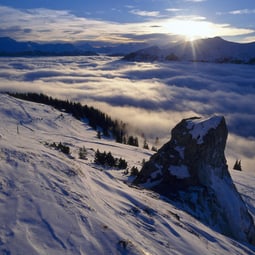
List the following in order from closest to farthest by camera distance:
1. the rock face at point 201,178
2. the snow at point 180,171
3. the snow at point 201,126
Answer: the rock face at point 201,178 → the snow at point 180,171 → the snow at point 201,126

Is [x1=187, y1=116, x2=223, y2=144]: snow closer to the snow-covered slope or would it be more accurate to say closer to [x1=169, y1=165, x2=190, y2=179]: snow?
[x1=169, y1=165, x2=190, y2=179]: snow

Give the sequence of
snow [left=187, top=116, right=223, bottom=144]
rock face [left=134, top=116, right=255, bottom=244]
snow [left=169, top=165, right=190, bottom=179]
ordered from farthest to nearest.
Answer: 1. snow [left=187, top=116, right=223, bottom=144]
2. snow [left=169, top=165, right=190, bottom=179]
3. rock face [left=134, top=116, right=255, bottom=244]

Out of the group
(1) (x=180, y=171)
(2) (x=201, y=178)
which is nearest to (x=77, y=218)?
(1) (x=180, y=171)

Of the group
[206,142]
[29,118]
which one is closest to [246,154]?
[29,118]

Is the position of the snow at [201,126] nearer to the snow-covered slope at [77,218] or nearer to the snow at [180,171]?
the snow at [180,171]

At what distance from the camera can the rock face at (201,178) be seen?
13672mm

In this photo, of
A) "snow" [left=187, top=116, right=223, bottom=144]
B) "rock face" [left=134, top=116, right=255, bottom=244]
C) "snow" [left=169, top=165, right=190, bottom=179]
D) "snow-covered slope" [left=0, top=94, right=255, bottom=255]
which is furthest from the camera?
"snow" [left=187, top=116, right=223, bottom=144]

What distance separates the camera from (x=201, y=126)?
15586mm

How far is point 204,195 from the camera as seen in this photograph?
1403 cm

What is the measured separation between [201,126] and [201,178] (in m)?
2.66

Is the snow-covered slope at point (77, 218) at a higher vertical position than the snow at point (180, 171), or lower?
higher

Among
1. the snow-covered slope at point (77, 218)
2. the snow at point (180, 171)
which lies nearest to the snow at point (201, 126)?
the snow at point (180, 171)

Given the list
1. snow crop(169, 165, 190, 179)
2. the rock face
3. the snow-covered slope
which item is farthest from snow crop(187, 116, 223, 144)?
the snow-covered slope

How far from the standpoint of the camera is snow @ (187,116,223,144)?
15281 mm
